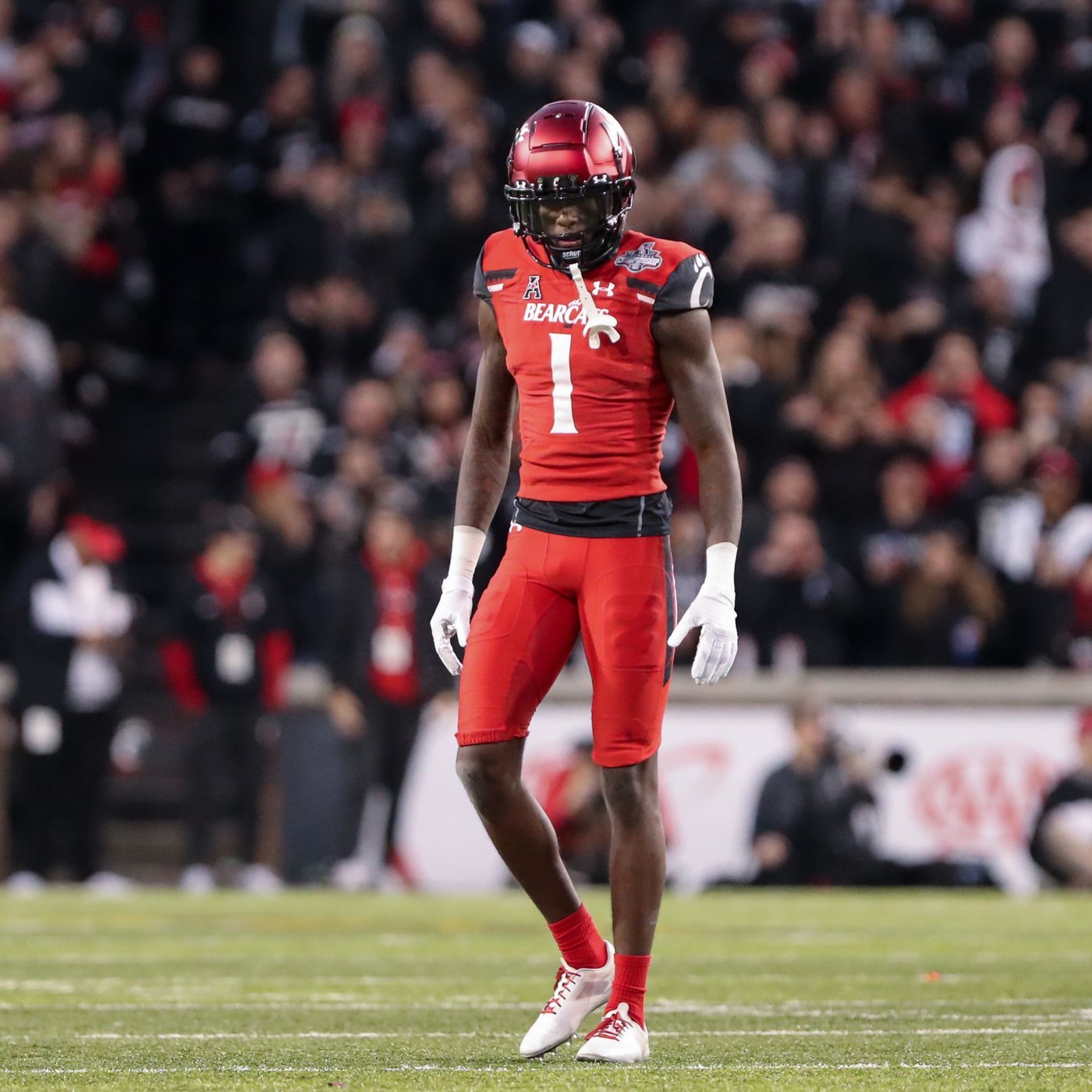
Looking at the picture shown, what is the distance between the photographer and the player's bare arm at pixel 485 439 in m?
5.80

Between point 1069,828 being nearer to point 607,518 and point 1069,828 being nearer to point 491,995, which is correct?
point 491,995

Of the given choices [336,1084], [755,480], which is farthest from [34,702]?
[336,1084]

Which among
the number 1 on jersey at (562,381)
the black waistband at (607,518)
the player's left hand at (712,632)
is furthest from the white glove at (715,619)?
the number 1 on jersey at (562,381)

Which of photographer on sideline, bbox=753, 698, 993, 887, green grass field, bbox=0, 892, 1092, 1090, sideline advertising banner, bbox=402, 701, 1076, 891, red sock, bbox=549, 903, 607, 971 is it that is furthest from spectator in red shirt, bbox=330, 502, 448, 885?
red sock, bbox=549, 903, 607, 971

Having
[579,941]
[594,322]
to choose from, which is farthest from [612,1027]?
[594,322]

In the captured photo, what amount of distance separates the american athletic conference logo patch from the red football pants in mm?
630

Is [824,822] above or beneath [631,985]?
beneath

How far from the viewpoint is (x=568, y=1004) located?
553 cm

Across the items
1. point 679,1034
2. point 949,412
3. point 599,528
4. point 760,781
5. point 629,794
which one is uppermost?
point 599,528

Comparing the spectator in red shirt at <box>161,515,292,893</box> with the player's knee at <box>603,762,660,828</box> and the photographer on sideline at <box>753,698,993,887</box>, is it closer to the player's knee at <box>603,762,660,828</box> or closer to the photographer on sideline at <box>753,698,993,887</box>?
the photographer on sideline at <box>753,698,993,887</box>

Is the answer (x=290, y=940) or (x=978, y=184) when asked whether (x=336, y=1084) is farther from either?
(x=978, y=184)

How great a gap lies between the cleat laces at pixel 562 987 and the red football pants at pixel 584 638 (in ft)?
1.82

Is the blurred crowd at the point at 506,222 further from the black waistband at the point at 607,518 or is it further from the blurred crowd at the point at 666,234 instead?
the black waistband at the point at 607,518

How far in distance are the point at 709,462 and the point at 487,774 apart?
35.0 inches
